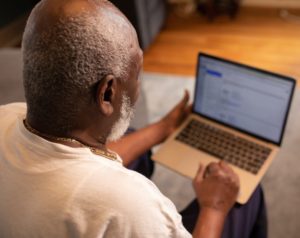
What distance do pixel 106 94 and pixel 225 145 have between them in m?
0.65

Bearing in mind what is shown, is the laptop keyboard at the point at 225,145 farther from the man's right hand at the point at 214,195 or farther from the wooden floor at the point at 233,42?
the wooden floor at the point at 233,42

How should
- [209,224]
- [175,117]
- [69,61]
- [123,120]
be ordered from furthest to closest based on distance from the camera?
[175,117]
[209,224]
[123,120]
[69,61]

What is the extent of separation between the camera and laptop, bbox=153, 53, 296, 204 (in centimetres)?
114

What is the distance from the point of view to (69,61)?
2.00ft

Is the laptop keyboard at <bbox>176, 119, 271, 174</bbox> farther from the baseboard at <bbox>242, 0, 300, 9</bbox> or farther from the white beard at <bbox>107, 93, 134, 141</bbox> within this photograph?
the baseboard at <bbox>242, 0, 300, 9</bbox>

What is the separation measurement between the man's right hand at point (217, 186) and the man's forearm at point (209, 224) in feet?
0.05

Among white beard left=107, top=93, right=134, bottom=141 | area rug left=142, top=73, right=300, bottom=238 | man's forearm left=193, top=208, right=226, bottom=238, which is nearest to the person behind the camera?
white beard left=107, top=93, right=134, bottom=141

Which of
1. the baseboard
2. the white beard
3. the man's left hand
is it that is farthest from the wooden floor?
the white beard

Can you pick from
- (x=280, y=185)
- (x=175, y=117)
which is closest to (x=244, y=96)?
(x=175, y=117)

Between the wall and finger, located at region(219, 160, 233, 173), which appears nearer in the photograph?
finger, located at region(219, 160, 233, 173)

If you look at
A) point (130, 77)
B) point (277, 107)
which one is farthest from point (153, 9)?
point (130, 77)

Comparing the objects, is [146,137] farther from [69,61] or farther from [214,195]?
[69,61]

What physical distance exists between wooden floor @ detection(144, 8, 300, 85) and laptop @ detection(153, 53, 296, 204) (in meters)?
1.37

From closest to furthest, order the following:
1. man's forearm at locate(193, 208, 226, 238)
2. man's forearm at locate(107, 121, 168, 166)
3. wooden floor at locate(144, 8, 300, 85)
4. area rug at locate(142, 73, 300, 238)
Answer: man's forearm at locate(193, 208, 226, 238) → man's forearm at locate(107, 121, 168, 166) → area rug at locate(142, 73, 300, 238) → wooden floor at locate(144, 8, 300, 85)
